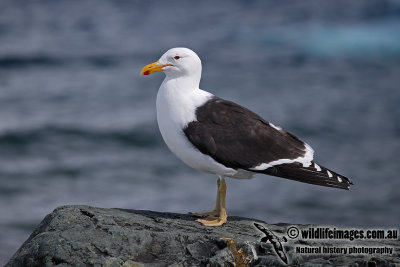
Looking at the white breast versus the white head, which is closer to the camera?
the white breast

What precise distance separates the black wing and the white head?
0.47 m

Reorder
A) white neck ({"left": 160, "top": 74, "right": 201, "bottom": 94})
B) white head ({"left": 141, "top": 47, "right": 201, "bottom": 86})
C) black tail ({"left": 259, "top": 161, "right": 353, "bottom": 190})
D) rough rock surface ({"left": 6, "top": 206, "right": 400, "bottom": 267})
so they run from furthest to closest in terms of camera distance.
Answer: white head ({"left": 141, "top": 47, "right": 201, "bottom": 86}) < white neck ({"left": 160, "top": 74, "right": 201, "bottom": 94}) < black tail ({"left": 259, "top": 161, "right": 353, "bottom": 190}) < rough rock surface ({"left": 6, "top": 206, "right": 400, "bottom": 267})

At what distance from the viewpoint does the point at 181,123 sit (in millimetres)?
8109

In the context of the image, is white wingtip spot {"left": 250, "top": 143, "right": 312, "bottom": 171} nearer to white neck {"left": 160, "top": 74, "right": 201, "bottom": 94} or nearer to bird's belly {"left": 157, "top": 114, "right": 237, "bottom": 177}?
bird's belly {"left": 157, "top": 114, "right": 237, "bottom": 177}

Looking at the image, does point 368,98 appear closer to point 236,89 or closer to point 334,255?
point 236,89

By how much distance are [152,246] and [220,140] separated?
66.8 inches

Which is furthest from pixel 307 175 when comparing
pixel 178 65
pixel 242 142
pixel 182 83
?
pixel 178 65

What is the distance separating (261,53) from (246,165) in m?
16.4

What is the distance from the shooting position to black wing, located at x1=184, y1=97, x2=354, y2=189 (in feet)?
26.5

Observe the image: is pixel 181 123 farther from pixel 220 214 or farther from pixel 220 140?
pixel 220 214

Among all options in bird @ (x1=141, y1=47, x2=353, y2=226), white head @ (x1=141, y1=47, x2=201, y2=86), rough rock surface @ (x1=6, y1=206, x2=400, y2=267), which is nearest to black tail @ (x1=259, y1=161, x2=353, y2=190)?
bird @ (x1=141, y1=47, x2=353, y2=226)

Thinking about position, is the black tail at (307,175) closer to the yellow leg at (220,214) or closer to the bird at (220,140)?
the bird at (220,140)

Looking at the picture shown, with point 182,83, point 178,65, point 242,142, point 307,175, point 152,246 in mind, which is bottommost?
point 152,246

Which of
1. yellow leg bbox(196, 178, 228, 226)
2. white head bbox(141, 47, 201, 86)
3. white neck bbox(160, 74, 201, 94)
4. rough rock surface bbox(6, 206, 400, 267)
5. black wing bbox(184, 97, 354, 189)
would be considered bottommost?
rough rock surface bbox(6, 206, 400, 267)
